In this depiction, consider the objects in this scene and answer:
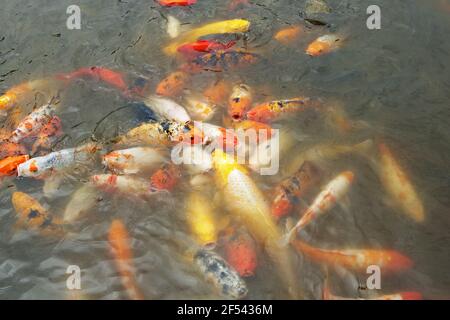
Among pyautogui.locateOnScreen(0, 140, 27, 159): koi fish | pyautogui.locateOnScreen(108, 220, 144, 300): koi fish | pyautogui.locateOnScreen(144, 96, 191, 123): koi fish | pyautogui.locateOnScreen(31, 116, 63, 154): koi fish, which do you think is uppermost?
pyautogui.locateOnScreen(144, 96, 191, 123): koi fish

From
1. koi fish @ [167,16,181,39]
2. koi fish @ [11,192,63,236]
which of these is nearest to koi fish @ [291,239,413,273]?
koi fish @ [11,192,63,236]

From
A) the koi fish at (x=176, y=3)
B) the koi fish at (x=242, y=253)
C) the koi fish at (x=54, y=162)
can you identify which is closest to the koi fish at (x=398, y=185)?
the koi fish at (x=242, y=253)

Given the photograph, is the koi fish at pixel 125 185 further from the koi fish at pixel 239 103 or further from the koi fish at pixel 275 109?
the koi fish at pixel 275 109

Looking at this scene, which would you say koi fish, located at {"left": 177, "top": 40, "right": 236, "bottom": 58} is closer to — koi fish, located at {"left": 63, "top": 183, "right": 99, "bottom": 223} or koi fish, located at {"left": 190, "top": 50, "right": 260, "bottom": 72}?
koi fish, located at {"left": 190, "top": 50, "right": 260, "bottom": 72}

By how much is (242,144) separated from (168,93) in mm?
1607

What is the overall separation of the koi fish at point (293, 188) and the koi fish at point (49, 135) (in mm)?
3250

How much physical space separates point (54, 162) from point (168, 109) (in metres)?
1.69

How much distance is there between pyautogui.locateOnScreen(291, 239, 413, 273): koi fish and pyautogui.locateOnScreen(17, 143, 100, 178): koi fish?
3.11 meters

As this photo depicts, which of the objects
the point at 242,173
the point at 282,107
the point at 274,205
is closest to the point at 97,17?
the point at 282,107

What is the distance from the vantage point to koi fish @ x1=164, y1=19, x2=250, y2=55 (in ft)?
24.3

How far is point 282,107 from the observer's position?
6.11 meters

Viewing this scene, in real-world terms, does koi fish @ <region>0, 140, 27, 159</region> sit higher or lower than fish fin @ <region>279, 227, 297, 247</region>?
higher
